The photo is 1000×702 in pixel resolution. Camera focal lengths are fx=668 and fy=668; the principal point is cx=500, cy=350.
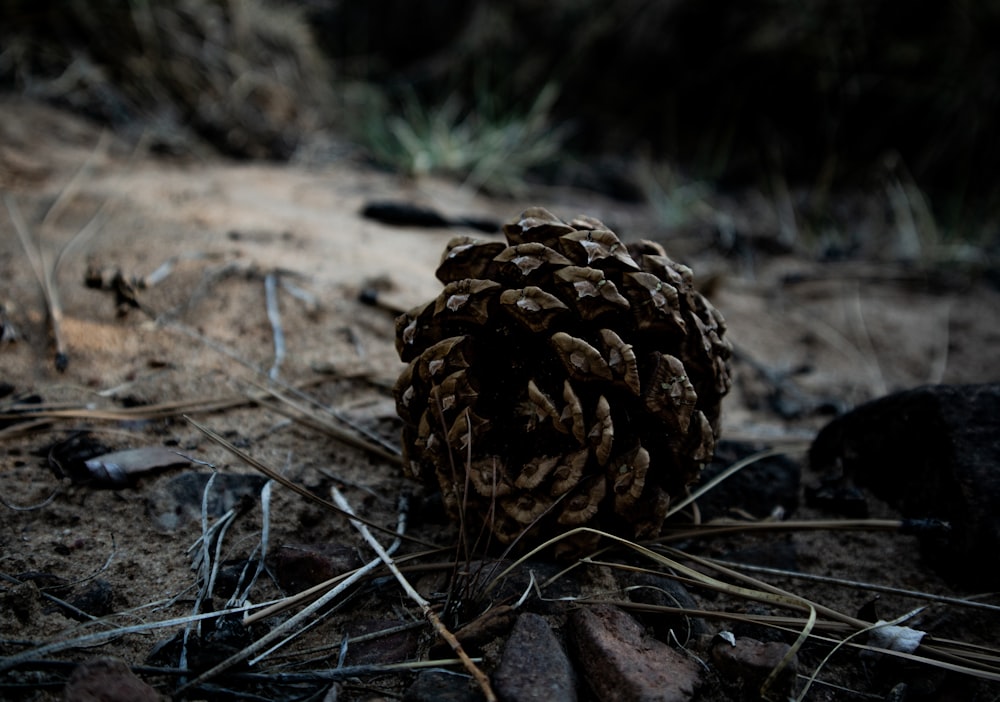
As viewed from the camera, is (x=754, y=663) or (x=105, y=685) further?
(x=754, y=663)

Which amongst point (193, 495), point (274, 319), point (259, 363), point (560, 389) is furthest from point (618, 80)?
point (193, 495)

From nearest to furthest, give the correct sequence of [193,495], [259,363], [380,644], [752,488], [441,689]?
[441,689] → [380,644] → [193,495] → [752,488] → [259,363]

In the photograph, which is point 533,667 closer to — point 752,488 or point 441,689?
point 441,689

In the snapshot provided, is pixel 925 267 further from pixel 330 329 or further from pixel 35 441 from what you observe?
pixel 35 441

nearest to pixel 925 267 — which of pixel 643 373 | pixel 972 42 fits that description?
pixel 972 42

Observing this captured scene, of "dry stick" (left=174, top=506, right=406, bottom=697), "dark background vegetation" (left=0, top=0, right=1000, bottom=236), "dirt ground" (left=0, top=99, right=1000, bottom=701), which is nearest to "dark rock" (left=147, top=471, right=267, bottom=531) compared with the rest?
"dirt ground" (left=0, top=99, right=1000, bottom=701)

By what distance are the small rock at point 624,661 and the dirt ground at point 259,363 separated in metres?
0.06

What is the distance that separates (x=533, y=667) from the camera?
3.17 ft

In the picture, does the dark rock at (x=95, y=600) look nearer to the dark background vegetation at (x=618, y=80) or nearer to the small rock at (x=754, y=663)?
the small rock at (x=754, y=663)

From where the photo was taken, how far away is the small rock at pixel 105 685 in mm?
827

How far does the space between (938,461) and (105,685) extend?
60.0 inches

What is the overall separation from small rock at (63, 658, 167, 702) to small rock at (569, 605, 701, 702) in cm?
59

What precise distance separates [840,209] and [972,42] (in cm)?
123

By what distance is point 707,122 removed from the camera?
4637 mm
